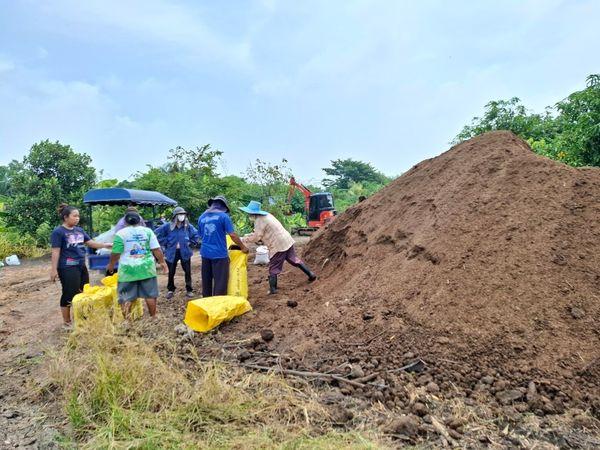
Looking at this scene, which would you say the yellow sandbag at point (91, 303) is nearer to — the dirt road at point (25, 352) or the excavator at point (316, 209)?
the dirt road at point (25, 352)

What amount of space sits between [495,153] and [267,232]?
10.4ft

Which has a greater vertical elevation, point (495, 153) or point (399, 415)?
point (495, 153)

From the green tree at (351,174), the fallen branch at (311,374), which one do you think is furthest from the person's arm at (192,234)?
the green tree at (351,174)

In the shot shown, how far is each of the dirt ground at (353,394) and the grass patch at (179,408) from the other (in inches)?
6.4

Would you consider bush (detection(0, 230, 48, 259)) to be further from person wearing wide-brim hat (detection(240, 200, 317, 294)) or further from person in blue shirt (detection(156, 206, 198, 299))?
person wearing wide-brim hat (detection(240, 200, 317, 294))

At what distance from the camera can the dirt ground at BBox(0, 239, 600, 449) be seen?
102 inches

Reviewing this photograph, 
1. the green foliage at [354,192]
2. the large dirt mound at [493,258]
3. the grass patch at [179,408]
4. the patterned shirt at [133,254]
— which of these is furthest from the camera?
the green foliage at [354,192]

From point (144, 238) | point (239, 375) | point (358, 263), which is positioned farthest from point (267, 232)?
point (239, 375)

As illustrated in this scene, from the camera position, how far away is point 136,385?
2926mm

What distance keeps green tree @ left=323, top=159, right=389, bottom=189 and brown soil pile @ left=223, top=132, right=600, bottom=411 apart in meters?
33.4

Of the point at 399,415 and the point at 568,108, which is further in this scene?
the point at 568,108

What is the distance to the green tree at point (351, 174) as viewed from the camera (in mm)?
39250

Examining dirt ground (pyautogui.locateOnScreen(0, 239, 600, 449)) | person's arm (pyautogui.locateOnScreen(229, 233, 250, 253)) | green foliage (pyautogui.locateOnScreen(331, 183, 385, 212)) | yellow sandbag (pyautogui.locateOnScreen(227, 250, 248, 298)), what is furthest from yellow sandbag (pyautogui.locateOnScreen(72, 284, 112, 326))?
green foliage (pyautogui.locateOnScreen(331, 183, 385, 212))

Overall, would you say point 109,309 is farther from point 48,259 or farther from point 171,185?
point 171,185
